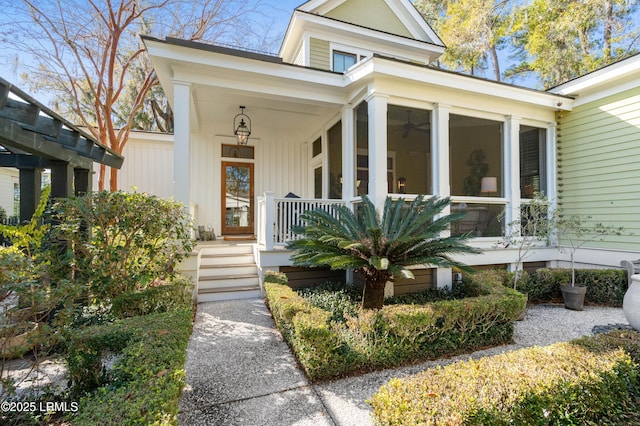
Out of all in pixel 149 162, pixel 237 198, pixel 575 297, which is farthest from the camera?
pixel 237 198

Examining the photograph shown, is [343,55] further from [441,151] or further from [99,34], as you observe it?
[99,34]

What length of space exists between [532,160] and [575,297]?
10.4 ft

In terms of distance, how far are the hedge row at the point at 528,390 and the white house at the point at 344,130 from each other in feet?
9.77

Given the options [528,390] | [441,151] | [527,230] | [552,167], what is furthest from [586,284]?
[528,390]

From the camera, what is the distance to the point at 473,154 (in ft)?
22.1

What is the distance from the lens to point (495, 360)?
2.31 m

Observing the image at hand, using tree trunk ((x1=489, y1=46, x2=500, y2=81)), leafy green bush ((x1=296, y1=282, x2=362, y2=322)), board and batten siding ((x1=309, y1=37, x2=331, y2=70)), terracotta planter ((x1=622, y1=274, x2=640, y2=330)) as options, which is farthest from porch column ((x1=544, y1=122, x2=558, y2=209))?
tree trunk ((x1=489, y1=46, x2=500, y2=81))

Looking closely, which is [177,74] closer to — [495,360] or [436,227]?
[436,227]

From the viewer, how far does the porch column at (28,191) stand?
3.86 m

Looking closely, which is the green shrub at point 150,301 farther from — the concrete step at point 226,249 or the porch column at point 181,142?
the concrete step at point 226,249

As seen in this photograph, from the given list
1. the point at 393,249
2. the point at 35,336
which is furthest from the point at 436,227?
the point at 35,336

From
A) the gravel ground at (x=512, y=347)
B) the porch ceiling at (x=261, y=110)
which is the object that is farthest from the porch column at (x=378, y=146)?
the gravel ground at (x=512, y=347)

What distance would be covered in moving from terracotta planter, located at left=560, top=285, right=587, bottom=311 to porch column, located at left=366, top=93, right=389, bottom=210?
12.1 ft

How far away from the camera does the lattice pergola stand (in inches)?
106
